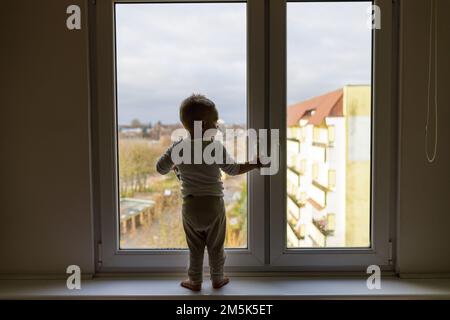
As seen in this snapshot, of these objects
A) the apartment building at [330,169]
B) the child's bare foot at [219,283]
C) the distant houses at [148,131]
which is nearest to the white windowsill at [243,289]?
the child's bare foot at [219,283]

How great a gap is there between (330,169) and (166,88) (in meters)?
0.71

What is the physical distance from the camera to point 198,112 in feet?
4.63

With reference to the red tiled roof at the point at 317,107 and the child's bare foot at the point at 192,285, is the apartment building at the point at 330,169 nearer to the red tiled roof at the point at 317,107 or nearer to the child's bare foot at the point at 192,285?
the red tiled roof at the point at 317,107

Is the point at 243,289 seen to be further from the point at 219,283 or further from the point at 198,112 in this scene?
the point at 198,112

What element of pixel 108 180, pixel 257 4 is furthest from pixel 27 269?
pixel 257 4

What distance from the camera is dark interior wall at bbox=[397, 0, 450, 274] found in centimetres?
152

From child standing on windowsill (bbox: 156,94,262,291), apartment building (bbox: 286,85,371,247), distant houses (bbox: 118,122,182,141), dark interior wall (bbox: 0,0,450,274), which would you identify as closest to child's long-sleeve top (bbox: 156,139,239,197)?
child standing on windowsill (bbox: 156,94,262,291)

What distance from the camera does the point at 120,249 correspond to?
1.63 meters

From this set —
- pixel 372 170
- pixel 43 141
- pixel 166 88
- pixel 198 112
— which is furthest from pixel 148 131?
pixel 372 170

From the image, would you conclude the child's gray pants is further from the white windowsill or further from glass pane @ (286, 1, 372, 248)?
glass pane @ (286, 1, 372, 248)

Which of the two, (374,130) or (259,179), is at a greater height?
(374,130)

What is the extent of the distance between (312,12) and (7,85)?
1182 millimetres
